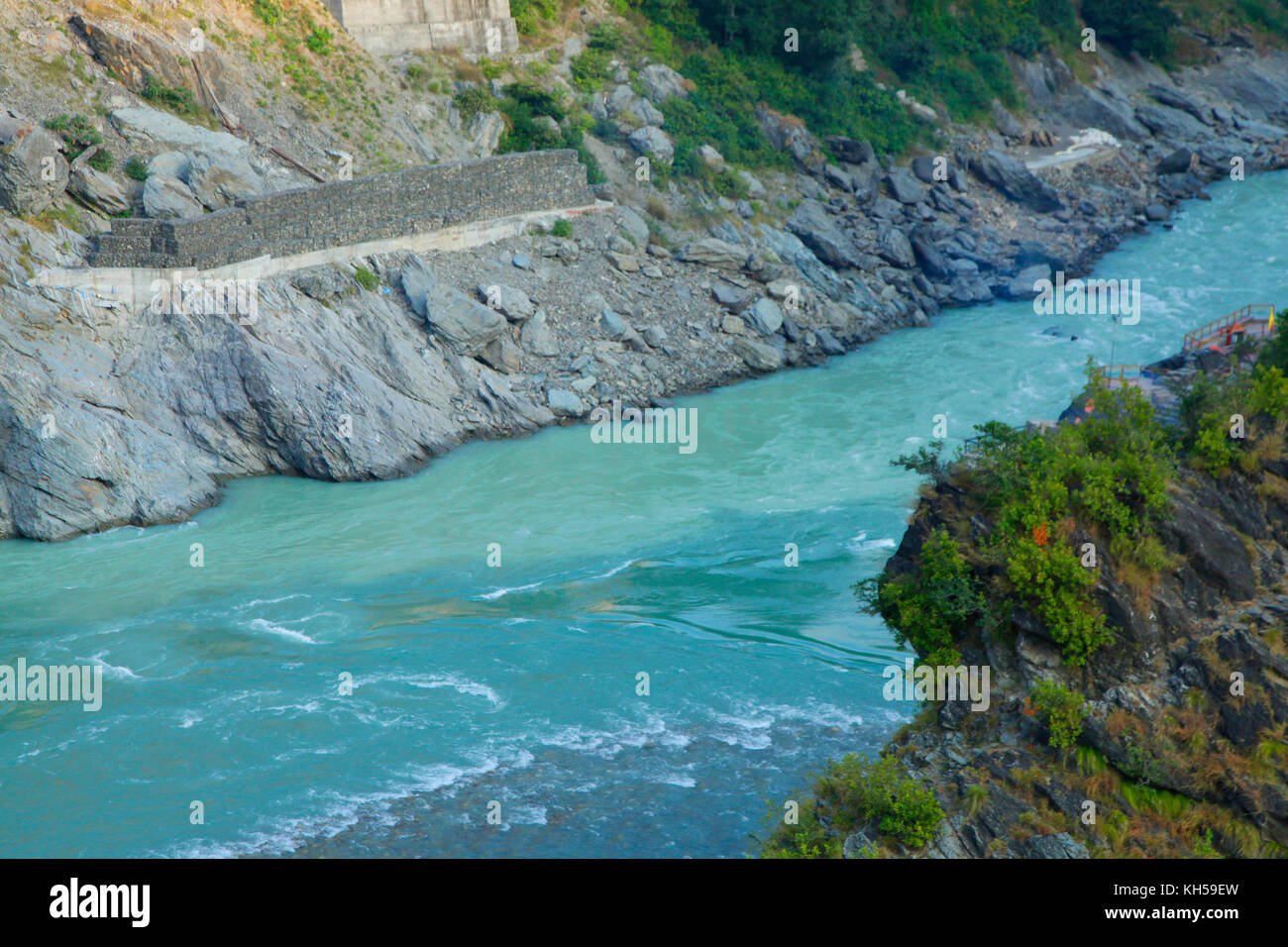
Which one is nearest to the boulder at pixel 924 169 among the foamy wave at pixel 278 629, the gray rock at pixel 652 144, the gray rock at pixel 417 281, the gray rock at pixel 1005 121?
the gray rock at pixel 1005 121

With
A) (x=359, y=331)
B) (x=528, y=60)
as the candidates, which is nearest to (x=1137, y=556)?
(x=359, y=331)

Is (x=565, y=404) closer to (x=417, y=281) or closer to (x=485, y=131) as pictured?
(x=417, y=281)

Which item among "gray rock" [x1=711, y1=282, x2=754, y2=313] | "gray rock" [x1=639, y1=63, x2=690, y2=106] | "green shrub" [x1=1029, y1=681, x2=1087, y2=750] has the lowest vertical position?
"green shrub" [x1=1029, y1=681, x2=1087, y2=750]

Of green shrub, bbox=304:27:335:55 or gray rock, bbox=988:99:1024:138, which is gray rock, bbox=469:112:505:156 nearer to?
green shrub, bbox=304:27:335:55

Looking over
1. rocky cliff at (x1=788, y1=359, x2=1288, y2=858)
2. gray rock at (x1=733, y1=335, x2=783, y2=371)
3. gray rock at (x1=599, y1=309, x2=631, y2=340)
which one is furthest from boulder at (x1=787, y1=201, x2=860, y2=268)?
rocky cliff at (x1=788, y1=359, x2=1288, y2=858)

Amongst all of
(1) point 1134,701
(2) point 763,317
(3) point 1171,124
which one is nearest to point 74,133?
(2) point 763,317

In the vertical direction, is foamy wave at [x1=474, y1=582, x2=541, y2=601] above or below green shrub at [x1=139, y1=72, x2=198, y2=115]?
below

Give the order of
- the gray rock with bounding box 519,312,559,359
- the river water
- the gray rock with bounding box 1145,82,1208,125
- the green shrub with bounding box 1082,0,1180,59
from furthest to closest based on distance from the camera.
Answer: the green shrub with bounding box 1082,0,1180,59 < the gray rock with bounding box 1145,82,1208,125 < the gray rock with bounding box 519,312,559,359 < the river water
